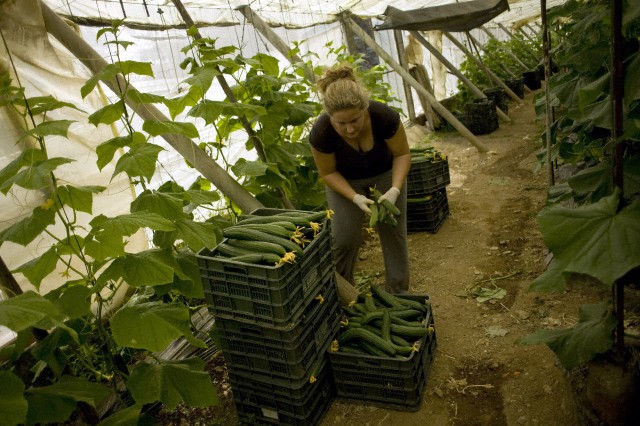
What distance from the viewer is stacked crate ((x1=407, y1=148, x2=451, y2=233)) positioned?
556 centimetres

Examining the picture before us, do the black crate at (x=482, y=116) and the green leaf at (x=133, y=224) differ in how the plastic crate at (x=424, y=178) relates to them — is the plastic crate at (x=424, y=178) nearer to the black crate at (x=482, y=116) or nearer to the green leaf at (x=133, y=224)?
the green leaf at (x=133, y=224)

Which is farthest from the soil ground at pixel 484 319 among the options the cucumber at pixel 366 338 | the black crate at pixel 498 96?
the black crate at pixel 498 96

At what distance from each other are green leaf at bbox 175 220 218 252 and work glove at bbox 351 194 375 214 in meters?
1.35

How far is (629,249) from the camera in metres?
1.73

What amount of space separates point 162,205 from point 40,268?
66 cm

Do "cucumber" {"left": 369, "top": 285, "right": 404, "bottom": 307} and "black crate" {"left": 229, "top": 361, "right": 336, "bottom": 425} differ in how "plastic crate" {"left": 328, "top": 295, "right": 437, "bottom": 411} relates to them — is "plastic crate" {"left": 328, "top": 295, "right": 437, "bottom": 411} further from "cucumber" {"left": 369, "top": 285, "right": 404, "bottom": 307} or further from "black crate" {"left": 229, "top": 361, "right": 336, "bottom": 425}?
"cucumber" {"left": 369, "top": 285, "right": 404, "bottom": 307}

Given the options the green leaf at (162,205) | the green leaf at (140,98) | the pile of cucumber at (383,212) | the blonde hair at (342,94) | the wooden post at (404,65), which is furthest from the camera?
the wooden post at (404,65)

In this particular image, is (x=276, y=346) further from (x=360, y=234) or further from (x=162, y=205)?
(x=360, y=234)

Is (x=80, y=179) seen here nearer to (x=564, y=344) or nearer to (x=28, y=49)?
(x=28, y=49)

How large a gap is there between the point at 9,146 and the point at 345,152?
7.49ft

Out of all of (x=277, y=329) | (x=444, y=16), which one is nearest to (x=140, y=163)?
(x=277, y=329)

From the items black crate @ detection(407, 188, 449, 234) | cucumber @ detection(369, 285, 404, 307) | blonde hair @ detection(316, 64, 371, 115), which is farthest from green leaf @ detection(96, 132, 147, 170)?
black crate @ detection(407, 188, 449, 234)

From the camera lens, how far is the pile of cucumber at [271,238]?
269 cm

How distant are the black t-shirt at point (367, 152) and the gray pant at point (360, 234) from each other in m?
0.09
